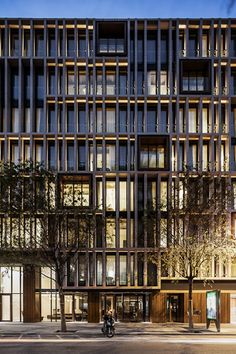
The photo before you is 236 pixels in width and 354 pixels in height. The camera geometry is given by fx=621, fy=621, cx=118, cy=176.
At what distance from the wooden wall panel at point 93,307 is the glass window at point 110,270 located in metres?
1.79

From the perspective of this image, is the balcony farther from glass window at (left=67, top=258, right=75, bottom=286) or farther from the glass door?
the glass door

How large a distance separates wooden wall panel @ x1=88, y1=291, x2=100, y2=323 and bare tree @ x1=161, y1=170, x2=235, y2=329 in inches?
339

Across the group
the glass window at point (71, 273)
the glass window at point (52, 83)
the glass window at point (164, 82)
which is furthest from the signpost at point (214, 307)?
the glass window at point (52, 83)

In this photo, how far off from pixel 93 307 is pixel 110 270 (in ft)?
13.3

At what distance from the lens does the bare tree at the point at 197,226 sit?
53.7m

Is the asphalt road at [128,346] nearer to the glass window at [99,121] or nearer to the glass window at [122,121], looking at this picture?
the glass window at [122,121]

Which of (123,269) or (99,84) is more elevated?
(99,84)

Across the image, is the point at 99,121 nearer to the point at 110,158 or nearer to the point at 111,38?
the point at 110,158

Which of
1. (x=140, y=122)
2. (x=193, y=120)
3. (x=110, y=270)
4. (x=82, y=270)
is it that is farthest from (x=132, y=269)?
(x=193, y=120)

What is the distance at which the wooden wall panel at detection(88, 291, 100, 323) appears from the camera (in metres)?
62.1

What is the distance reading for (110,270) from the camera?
206 feet

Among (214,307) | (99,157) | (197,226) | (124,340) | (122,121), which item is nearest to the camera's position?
(124,340)

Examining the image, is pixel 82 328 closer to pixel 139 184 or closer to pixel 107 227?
pixel 107 227

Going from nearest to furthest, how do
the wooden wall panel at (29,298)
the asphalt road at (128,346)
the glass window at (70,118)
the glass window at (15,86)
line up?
the asphalt road at (128,346), the wooden wall panel at (29,298), the glass window at (70,118), the glass window at (15,86)
